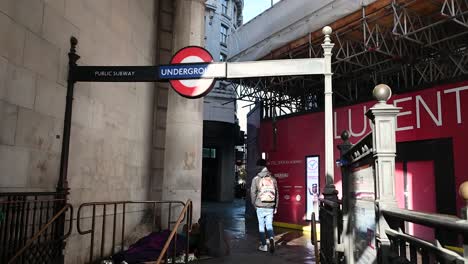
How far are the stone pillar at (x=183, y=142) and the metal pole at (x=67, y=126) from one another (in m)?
3.42

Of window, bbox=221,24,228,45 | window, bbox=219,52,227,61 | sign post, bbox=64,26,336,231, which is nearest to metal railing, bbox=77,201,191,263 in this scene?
sign post, bbox=64,26,336,231

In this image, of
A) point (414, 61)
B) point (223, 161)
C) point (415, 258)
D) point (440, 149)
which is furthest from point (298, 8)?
point (223, 161)

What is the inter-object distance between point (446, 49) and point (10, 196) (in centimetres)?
1288

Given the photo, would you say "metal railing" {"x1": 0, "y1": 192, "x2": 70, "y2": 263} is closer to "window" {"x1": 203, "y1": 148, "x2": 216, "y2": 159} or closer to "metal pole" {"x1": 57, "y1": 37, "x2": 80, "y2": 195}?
"metal pole" {"x1": 57, "y1": 37, "x2": 80, "y2": 195}

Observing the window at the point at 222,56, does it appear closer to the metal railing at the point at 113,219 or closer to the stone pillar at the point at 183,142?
the stone pillar at the point at 183,142

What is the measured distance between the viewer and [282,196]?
47.0 feet

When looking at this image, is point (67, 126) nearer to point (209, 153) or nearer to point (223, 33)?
point (223, 33)

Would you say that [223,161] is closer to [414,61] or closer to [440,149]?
[414,61]

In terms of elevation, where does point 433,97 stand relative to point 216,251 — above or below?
above

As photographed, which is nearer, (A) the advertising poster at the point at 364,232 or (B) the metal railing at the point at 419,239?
(B) the metal railing at the point at 419,239

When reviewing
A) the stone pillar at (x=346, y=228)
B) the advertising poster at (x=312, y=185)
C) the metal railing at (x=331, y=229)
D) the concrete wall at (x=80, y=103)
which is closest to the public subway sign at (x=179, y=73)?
the concrete wall at (x=80, y=103)

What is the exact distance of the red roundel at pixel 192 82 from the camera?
549 cm

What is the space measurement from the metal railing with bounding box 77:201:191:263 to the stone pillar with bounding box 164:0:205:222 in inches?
17.6

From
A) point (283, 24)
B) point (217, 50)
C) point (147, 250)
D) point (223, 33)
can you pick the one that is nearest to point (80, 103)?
point (147, 250)
